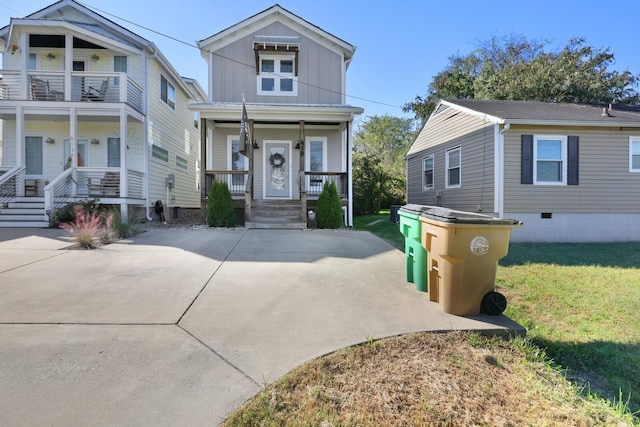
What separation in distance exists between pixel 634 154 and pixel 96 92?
692 inches

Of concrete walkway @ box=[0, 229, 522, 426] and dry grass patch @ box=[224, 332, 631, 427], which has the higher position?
concrete walkway @ box=[0, 229, 522, 426]

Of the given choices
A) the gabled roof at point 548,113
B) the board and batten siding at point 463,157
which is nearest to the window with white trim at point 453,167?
the board and batten siding at point 463,157

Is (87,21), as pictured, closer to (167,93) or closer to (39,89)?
(39,89)

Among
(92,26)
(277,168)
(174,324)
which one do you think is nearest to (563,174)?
(277,168)

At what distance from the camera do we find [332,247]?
7.39m

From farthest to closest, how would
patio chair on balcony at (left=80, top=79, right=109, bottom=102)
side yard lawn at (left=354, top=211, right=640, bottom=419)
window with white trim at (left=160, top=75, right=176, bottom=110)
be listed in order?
window with white trim at (left=160, top=75, right=176, bottom=110)
patio chair on balcony at (left=80, top=79, right=109, bottom=102)
side yard lawn at (left=354, top=211, right=640, bottom=419)

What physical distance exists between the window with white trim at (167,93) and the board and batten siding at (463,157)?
37.8ft

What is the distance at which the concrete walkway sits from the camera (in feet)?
6.92

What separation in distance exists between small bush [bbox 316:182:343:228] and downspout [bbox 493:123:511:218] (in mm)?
4584

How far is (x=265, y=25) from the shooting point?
1299 cm

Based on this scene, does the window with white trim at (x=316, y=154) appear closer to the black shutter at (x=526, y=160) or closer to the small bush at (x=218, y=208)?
the small bush at (x=218, y=208)

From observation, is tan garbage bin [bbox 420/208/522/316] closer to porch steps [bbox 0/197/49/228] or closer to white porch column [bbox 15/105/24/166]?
porch steps [bbox 0/197/49/228]

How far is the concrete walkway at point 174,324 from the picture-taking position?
211 cm

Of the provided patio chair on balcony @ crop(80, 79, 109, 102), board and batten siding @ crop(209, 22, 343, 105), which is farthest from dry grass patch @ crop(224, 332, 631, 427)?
patio chair on balcony @ crop(80, 79, 109, 102)
